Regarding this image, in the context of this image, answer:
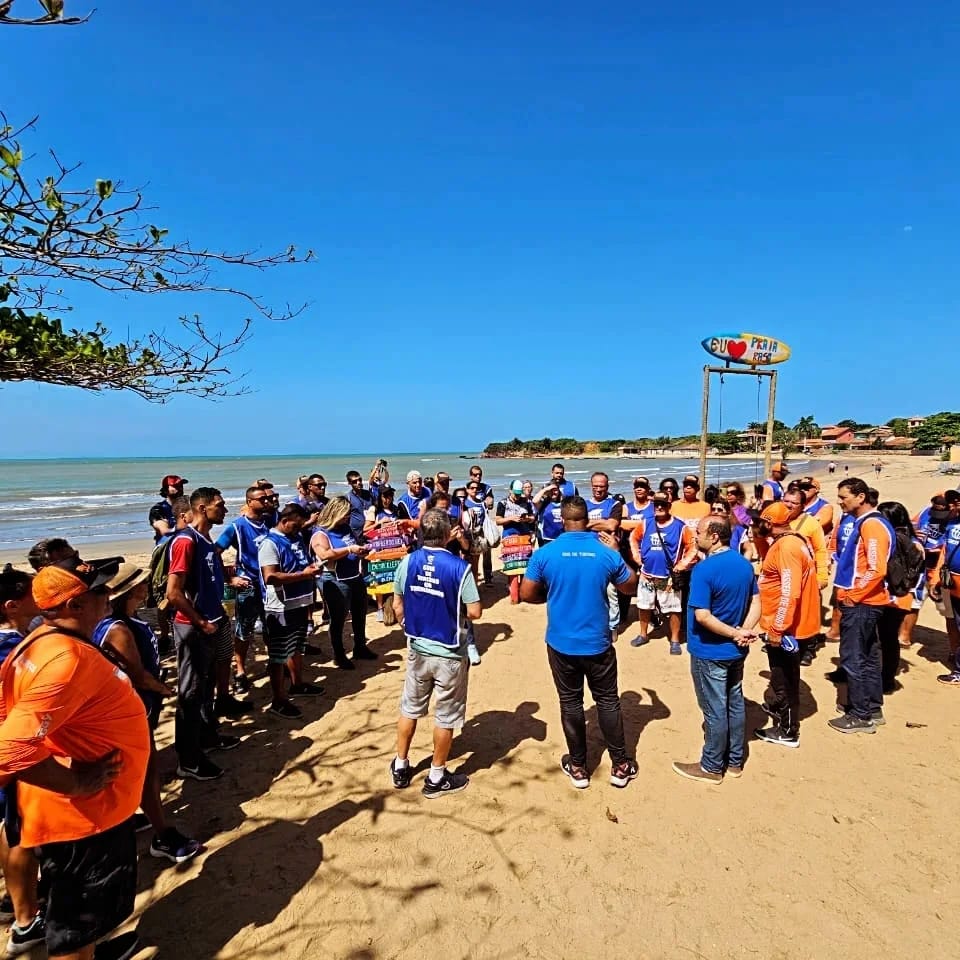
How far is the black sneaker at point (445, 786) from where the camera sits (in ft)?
12.3

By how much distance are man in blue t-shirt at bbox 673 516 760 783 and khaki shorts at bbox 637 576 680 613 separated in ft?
8.79

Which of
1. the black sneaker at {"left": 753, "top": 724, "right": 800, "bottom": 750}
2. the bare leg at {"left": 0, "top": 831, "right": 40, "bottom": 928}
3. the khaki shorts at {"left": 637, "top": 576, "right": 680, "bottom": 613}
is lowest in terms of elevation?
the black sneaker at {"left": 753, "top": 724, "right": 800, "bottom": 750}

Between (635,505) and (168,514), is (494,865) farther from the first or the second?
(168,514)

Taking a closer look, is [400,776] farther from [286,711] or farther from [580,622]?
[580,622]

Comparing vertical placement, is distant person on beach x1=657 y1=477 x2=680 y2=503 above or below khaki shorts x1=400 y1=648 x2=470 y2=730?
above

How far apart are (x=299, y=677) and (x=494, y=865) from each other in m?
2.94

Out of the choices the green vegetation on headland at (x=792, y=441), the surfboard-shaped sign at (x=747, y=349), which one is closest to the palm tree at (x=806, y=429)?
the green vegetation on headland at (x=792, y=441)

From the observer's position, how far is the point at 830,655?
20.2 ft

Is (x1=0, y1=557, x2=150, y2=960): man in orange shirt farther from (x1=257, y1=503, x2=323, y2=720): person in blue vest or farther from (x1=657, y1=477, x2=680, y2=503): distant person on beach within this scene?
(x1=657, y1=477, x2=680, y2=503): distant person on beach

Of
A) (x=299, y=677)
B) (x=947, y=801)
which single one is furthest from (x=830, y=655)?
(x=299, y=677)

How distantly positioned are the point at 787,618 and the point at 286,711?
448 cm

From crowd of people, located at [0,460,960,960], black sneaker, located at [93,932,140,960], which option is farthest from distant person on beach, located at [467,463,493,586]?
black sneaker, located at [93,932,140,960]

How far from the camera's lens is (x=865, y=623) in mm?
4422

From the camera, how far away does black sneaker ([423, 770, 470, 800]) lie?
375 cm
